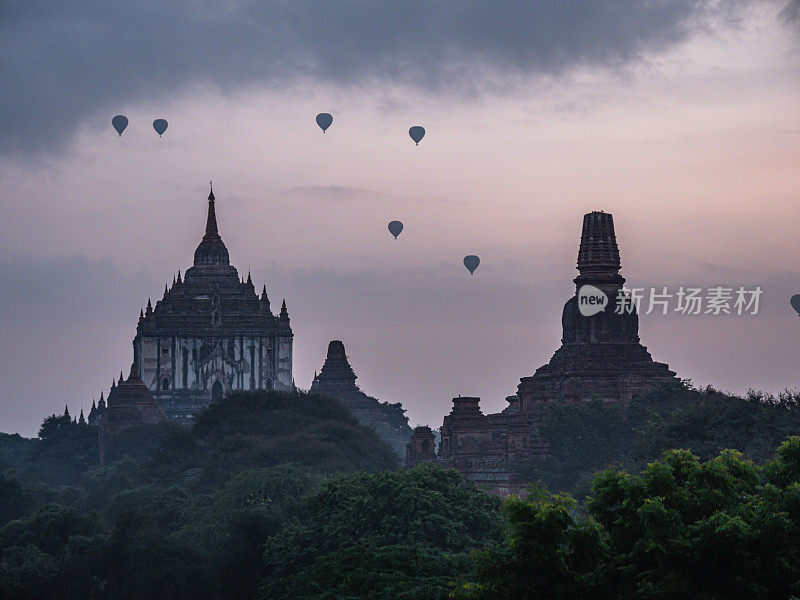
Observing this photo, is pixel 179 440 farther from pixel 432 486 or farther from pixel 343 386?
pixel 343 386

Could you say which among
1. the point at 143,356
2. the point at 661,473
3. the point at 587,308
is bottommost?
the point at 661,473

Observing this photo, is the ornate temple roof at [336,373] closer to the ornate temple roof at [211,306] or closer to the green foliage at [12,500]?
the ornate temple roof at [211,306]

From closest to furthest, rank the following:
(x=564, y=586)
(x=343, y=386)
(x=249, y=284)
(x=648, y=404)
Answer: (x=564, y=586) → (x=648, y=404) → (x=343, y=386) → (x=249, y=284)

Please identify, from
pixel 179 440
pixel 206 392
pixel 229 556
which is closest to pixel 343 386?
pixel 206 392

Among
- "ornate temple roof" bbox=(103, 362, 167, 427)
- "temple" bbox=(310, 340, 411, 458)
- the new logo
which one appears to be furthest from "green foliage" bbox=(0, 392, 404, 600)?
"temple" bbox=(310, 340, 411, 458)

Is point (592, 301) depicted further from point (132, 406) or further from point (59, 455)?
point (59, 455)

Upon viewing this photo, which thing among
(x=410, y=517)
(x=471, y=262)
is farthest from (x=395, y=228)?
(x=410, y=517)
